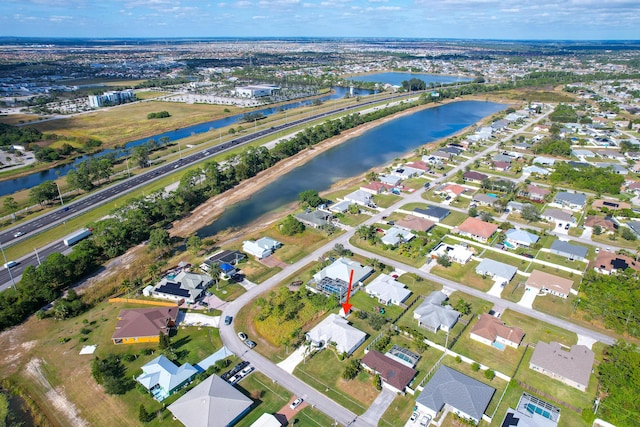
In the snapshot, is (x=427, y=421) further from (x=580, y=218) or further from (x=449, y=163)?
(x=449, y=163)

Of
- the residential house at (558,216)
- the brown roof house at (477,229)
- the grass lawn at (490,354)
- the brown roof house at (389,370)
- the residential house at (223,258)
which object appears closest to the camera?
the brown roof house at (389,370)

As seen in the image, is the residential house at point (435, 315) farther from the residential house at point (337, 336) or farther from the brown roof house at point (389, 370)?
the brown roof house at point (389, 370)

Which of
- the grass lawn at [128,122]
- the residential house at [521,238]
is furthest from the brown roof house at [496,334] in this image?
the grass lawn at [128,122]

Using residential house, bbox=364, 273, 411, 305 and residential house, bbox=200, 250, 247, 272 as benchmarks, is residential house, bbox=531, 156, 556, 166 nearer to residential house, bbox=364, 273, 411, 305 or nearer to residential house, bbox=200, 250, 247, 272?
residential house, bbox=364, 273, 411, 305

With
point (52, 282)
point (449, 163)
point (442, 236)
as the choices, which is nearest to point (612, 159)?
point (449, 163)

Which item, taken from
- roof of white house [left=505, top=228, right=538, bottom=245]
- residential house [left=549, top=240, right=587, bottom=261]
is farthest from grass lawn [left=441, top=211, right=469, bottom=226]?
residential house [left=549, top=240, right=587, bottom=261]

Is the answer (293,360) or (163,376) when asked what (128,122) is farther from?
(293,360)
